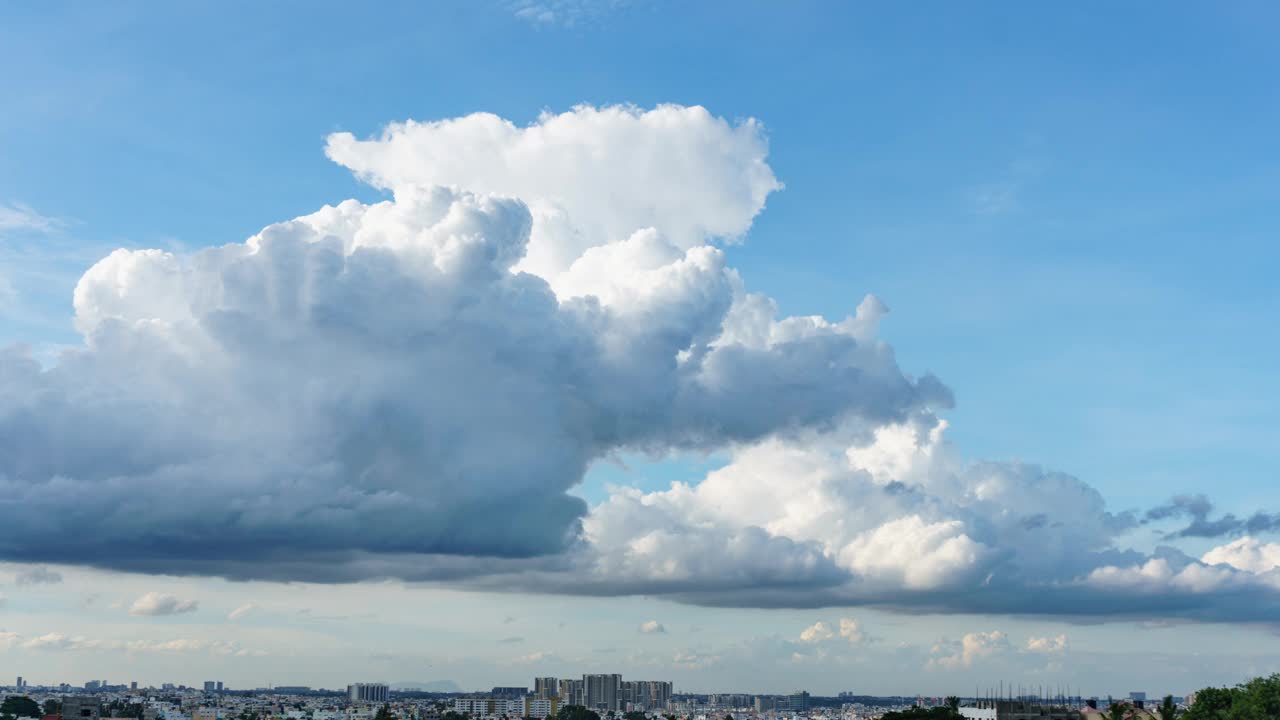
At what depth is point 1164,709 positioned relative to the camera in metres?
196

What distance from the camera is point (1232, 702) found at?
190 m

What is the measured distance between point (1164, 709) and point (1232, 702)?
32.3 ft
